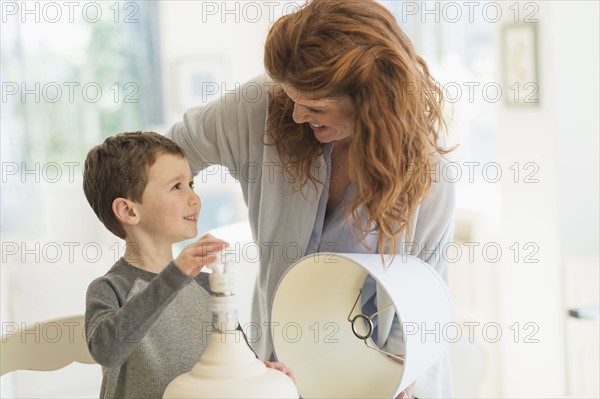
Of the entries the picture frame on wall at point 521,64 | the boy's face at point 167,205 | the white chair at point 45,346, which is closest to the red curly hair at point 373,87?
the boy's face at point 167,205

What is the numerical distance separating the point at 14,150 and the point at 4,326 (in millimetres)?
2369

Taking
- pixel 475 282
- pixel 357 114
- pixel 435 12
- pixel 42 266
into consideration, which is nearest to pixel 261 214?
pixel 357 114

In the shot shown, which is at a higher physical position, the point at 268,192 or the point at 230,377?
the point at 268,192

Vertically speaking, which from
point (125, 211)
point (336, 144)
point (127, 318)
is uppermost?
point (336, 144)

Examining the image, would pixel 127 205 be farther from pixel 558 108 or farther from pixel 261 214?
pixel 558 108

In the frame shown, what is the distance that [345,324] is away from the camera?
1.32 m

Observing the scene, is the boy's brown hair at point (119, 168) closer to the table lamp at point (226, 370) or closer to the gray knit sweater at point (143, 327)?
the gray knit sweater at point (143, 327)

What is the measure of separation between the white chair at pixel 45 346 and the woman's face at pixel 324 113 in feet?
1.65

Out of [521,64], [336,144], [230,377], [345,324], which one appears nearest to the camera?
[230,377]

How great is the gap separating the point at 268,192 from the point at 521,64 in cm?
157

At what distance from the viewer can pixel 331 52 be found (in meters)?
1.14

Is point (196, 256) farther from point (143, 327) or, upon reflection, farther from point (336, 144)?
point (336, 144)

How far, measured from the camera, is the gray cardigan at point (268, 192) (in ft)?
4.47

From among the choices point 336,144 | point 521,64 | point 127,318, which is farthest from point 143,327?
point 521,64
